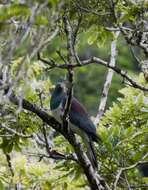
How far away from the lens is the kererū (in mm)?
3867

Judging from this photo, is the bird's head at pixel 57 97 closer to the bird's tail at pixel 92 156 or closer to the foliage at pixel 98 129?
the foliage at pixel 98 129

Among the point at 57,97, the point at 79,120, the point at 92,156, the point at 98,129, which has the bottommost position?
the point at 92,156

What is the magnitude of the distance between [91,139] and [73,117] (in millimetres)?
551

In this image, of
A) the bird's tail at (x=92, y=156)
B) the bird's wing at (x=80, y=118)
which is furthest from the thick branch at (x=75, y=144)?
the bird's wing at (x=80, y=118)

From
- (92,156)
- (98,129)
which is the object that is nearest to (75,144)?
(92,156)

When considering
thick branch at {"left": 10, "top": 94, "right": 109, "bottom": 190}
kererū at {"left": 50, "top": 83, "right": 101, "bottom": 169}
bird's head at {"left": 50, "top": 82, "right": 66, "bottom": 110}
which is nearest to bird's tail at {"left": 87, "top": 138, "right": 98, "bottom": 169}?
kererū at {"left": 50, "top": 83, "right": 101, "bottom": 169}

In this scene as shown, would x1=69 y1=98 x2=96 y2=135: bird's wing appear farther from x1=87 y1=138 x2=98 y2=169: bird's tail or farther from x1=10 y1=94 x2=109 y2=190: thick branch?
x1=10 y1=94 x2=109 y2=190: thick branch

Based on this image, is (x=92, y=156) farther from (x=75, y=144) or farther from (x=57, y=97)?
(x=57, y=97)

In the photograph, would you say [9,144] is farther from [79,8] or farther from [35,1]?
[35,1]

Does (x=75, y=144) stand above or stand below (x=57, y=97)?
below

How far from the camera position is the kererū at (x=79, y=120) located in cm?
387

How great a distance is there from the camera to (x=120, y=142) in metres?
3.57

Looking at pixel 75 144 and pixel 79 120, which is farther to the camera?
pixel 79 120

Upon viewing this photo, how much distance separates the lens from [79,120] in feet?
14.6
